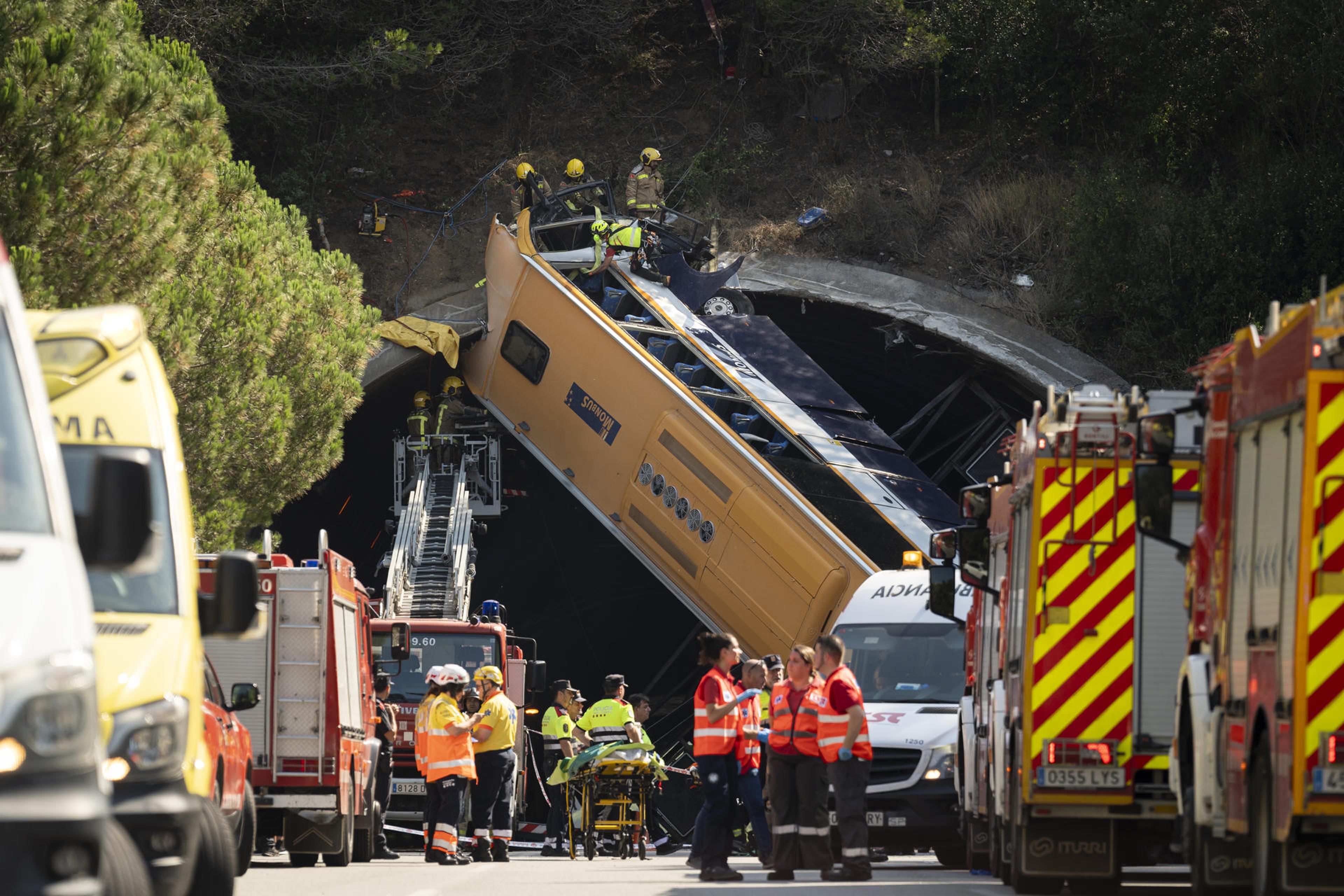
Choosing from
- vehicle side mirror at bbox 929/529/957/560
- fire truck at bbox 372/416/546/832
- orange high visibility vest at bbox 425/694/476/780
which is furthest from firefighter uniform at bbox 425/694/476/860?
vehicle side mirror at bbox 929/529/957/560

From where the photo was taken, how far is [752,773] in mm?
13297

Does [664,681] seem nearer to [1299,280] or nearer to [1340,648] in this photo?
[1299,280]

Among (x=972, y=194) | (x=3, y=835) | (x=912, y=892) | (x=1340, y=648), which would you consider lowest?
(x=912, y=892)

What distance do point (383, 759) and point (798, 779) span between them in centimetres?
639

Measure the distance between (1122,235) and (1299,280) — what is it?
2.75 m

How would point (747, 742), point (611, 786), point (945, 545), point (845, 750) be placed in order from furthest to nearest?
point (611, 786)
point (945, 545)
point (747, 742)
point (845, 750)

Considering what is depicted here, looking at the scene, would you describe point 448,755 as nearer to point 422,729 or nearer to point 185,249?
point 422,729

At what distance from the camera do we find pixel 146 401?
24.5 feet

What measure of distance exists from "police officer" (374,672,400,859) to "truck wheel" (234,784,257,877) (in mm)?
5315

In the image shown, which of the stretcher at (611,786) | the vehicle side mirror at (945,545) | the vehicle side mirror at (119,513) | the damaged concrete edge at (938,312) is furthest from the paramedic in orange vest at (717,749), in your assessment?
the damaged concrete edge at (938,312)

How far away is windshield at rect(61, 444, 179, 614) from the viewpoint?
23.4 ft

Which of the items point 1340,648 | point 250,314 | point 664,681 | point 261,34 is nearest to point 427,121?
point 261,34

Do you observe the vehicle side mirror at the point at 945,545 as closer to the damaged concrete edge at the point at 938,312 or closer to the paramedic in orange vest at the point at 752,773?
the paramedic in orange vest at the point at 752,773

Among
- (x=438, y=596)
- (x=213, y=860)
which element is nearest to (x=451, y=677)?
(x=213, y=860)
